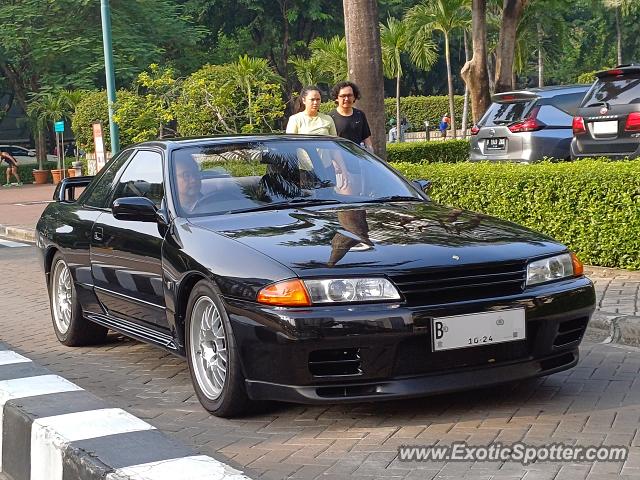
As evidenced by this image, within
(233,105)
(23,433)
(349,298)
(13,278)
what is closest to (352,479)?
(349,298)

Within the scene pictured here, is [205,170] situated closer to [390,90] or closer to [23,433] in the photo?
[23,433]

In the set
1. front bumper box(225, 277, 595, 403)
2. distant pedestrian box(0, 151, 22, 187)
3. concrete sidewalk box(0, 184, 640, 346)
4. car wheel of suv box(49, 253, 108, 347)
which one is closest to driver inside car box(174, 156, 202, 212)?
front bumper box(225, 277, 595, 403)

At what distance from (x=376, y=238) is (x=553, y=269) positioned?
88 cm

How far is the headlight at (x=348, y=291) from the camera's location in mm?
5008

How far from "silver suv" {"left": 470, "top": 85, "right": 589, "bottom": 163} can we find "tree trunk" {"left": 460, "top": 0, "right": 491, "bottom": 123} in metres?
5.63

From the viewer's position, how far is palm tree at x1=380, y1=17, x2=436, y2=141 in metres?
40.6

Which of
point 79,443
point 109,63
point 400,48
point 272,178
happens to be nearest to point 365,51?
point 272,178

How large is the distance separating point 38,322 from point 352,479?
18.0 ft

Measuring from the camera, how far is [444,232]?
560 centimetres

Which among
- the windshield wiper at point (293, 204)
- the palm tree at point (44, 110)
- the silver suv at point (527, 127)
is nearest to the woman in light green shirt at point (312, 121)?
the windshield wiper at point (293, 204)

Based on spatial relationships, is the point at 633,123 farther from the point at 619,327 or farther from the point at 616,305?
the point at 619,327

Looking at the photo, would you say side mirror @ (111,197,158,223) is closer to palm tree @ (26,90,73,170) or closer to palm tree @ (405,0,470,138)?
palm tree @ (405,0,470,138)

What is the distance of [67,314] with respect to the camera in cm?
789

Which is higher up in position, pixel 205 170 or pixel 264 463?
pixel 205 170
